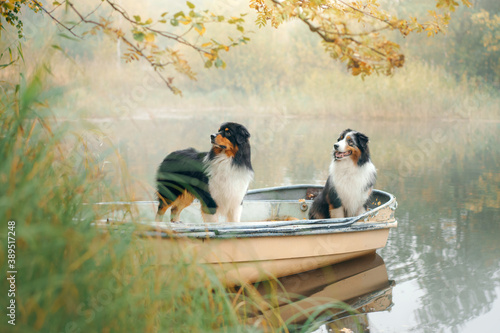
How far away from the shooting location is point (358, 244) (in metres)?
5.09

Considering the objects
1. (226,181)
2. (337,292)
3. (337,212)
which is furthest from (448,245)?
(226,181)

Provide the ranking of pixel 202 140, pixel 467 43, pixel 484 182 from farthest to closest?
pixel 467 43, pixel 202 140, pixel 484 182

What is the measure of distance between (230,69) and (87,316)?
26.6m

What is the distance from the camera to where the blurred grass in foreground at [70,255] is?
1938 millimetres

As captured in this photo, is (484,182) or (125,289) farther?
(484,182)

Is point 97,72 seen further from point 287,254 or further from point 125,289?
point 125,289

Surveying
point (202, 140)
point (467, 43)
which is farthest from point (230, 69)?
point (202, 140)

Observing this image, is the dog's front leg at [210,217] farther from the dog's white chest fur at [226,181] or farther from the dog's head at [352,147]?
the dog's head at [352,147]

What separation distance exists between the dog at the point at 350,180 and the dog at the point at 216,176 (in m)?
0.86

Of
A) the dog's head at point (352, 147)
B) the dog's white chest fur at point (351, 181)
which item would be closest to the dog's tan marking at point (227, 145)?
the dog's head at point (352, 147)

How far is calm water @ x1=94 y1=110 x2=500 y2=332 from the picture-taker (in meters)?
4.28

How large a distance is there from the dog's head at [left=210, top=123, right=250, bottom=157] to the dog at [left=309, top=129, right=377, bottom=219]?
0.95 meters

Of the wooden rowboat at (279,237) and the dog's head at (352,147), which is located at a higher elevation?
the dog's head at (352,147)

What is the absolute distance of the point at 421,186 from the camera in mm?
9203
